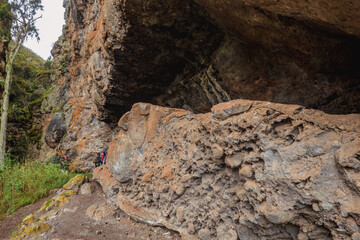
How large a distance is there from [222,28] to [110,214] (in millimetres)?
5383

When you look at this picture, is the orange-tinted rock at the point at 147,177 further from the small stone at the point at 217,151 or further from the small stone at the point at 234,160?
the small stone at the point at 234,160

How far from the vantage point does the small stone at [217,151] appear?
285cm

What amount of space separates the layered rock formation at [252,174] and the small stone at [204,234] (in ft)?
0.05

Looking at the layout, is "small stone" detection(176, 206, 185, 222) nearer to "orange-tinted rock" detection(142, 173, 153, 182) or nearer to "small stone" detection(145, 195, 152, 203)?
"small stone" detection(145, 195, 152, 203)

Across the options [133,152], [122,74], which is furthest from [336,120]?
[122,74]

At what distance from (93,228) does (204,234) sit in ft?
8.27

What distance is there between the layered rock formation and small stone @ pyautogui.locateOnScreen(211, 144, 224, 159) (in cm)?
2

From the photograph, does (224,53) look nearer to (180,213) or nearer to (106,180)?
(180,213)

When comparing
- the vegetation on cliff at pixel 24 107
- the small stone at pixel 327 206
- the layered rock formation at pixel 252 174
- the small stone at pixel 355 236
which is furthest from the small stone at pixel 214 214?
the vegetation on cliff at pixel 24 107

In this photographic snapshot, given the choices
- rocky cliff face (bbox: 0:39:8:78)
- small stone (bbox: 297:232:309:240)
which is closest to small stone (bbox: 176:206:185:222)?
small stone (bbox: 297:232:309:240)

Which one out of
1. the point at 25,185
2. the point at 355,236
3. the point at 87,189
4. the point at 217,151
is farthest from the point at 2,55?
the point at 355,236

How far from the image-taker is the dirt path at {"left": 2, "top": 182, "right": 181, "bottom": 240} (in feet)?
11.7

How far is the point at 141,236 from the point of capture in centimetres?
354

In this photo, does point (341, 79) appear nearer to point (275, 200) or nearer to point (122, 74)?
point (275, 200)
